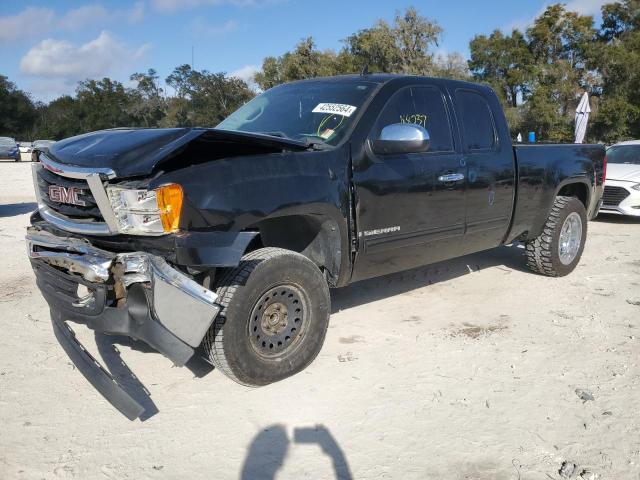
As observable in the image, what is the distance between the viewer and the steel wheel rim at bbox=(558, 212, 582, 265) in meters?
5.80

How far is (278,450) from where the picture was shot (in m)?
2.67

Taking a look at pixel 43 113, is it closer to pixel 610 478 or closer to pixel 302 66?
pixel 302 66

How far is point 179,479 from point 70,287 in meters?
1.26

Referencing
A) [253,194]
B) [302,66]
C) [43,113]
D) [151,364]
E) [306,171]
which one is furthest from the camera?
[43,113]

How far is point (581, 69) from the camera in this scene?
104ft

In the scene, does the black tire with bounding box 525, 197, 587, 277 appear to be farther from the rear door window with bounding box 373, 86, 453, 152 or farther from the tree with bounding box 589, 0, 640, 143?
the tree with bounding box 589, 0, 640, 143

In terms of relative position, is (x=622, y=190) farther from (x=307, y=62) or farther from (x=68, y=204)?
(x=307, y=62)

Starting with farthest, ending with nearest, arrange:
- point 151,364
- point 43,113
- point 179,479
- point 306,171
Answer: point 43,113 → point 151,364 → point 306,171 → point 179,479

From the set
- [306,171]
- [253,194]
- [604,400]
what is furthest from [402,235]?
[604,400]

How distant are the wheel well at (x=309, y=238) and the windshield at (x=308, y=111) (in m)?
0.57

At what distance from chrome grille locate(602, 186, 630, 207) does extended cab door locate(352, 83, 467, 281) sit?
6.73m

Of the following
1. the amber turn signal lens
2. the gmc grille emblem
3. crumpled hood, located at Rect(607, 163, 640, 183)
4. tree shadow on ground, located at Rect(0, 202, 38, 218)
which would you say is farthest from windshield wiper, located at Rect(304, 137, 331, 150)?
tree shadow on ground, located at Rect(0, 202, 38, 218)

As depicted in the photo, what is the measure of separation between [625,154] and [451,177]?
8.78 m

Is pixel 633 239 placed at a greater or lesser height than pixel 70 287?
lesser
